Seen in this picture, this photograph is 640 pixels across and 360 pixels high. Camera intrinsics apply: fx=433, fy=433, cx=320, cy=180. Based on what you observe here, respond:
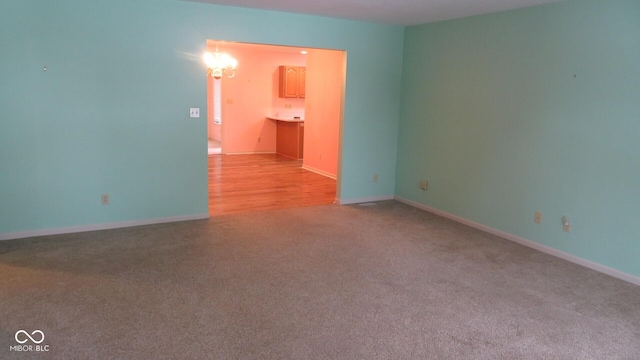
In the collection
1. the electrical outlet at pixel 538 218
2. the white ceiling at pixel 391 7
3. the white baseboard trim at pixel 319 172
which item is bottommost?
the white baseboard trim at pixel 319 172

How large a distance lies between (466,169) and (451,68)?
1217mm

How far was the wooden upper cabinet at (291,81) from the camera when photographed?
33.6 ft

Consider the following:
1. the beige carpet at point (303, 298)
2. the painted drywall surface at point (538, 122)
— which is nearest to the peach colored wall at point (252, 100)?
the painted drywall surface at point (538, 122)

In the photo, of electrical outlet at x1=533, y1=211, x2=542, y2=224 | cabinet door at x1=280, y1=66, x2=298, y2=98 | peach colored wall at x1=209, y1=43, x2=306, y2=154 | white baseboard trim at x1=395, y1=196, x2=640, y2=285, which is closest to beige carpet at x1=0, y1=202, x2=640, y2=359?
white baseboard trim at x1=395, y1=196, x2=640, y2=285

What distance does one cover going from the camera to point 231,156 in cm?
975

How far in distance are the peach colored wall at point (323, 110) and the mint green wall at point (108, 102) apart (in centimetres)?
189

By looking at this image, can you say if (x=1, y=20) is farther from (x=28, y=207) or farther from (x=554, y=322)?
(x=554, y=322)

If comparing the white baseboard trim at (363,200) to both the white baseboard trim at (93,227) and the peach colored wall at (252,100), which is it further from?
the peach colored wall at (252,100)

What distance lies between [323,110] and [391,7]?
10.6ft

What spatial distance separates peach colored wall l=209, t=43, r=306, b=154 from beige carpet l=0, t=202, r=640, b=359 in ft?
18.9

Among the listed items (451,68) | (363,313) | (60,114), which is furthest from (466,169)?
(60,114)

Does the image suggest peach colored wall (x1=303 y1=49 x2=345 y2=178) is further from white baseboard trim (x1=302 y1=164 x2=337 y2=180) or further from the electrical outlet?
the electrical outlet

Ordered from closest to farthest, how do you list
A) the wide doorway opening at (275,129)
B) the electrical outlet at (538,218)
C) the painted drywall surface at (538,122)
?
the painted drywall surface at (538,122), the electrical outlet at (538,218), the wide doorway opening at (275,129)

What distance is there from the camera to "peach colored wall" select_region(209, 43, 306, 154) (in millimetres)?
9961
